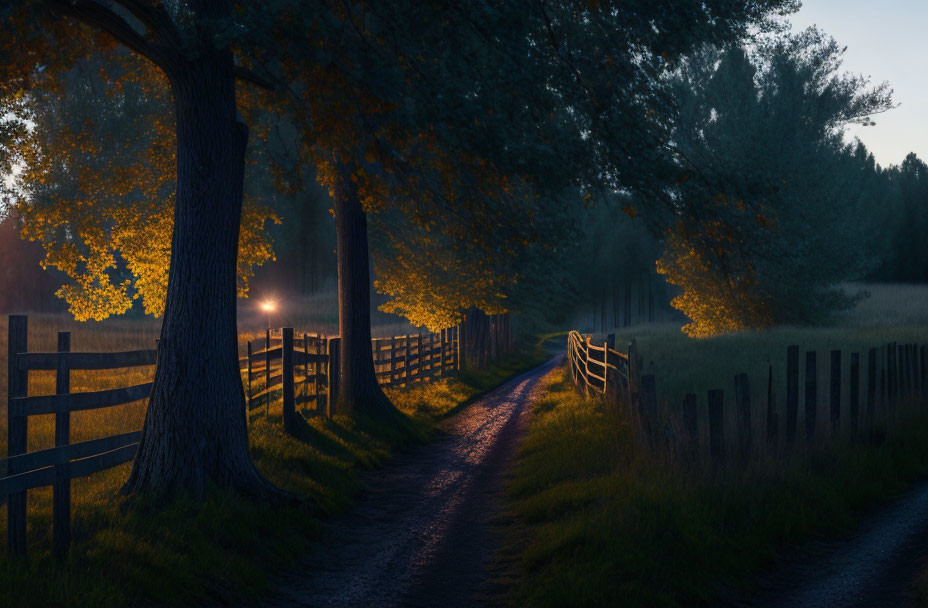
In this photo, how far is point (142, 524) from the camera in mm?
7492

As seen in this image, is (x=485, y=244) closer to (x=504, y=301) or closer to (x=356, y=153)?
(x=356, y=153)

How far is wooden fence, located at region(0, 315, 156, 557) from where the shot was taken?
6.18m

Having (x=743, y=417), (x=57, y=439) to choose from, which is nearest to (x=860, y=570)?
(x=743, y=417)

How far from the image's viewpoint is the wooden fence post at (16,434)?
6.22 meters

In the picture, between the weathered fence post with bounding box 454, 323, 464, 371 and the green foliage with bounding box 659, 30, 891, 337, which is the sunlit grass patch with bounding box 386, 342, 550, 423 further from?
the green foliage with bounding box 659, 30, 891, 337

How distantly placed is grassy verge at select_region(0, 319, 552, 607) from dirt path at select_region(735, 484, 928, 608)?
4733 mm

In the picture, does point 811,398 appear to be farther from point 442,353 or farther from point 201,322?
point 442,353

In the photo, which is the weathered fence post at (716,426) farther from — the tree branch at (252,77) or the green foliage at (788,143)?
the green foliage at (788,143)

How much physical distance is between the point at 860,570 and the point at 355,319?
36.4 ft

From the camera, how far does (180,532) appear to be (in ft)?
24.4

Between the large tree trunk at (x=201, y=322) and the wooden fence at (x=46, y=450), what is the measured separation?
35.4 inches

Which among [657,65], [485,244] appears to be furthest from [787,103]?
[485,244]

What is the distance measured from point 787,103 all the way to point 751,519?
83.8 ft

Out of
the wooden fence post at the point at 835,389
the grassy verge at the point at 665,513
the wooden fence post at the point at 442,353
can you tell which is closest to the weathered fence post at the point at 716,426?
the grassy verge at the point at 665,513
